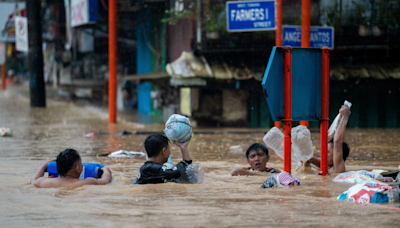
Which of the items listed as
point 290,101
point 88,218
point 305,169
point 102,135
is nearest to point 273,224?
point 88,218

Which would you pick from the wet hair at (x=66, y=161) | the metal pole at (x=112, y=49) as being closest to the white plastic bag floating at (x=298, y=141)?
the wet hair at (x=66, y=161)

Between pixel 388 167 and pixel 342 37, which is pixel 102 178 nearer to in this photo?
pixel 388 167

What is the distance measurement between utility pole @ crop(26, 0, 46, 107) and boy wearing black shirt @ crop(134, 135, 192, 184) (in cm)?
2009

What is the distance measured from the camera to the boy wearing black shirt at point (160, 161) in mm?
6168

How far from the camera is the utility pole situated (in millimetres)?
25125

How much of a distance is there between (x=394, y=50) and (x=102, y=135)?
28.3ft

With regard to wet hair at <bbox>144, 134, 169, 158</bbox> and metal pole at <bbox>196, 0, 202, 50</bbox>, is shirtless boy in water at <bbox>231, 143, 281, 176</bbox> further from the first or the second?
metal pole at <bbox>196, 0, 202, 50</bbox>

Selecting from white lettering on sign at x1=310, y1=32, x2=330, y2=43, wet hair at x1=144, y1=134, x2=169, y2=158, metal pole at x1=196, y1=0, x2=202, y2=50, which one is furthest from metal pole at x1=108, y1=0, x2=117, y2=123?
wet hair at x1=144, y1=134, x2=169, y2=158

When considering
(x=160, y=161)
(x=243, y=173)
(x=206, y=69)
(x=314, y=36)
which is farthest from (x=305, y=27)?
(x=160, y=161)

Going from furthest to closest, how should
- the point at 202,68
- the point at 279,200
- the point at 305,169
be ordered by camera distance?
the point at 202,68 → the point at 305,169 → the point at 279,200

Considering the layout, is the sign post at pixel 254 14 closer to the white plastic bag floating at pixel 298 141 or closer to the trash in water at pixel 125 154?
the trash in water at pixel 125 154

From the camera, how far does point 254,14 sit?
12117 mm

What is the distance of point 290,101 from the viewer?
687 cm

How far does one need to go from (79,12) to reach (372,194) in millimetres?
17428
